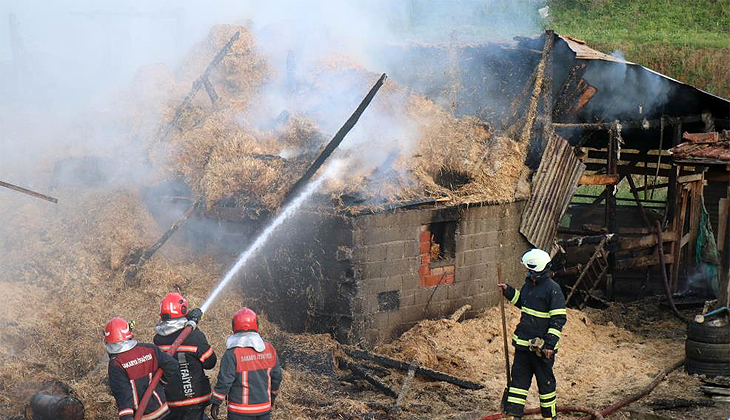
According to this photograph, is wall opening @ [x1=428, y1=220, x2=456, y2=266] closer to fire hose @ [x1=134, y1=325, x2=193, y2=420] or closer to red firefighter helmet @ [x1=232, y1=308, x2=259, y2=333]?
red firefighter helmet @ [x1=232, y1=308, x2=259, y2=333]

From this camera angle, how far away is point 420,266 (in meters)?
11.8

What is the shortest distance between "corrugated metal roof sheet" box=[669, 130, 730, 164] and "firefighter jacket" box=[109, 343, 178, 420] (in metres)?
8.09

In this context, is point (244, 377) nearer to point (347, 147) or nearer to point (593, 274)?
point (347, 147)

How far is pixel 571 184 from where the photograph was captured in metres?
14.3

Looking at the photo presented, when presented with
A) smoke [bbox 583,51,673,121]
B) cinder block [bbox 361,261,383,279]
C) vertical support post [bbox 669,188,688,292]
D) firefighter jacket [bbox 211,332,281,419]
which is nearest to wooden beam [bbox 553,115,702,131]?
smoke [bbox 583,51,673,121]

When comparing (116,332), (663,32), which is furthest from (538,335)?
(663,32)

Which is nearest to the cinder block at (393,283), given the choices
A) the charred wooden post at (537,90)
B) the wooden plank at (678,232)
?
the charred wooden post at (537,90)

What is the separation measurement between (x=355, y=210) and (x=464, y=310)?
2594 mm

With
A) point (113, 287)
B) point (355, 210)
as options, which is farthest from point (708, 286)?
point (113, 287)

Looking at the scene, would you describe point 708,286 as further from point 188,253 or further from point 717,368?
point 188,253

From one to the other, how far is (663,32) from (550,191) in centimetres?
2224

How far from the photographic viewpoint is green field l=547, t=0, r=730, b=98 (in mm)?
29375

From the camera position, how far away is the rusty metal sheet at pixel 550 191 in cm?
1319

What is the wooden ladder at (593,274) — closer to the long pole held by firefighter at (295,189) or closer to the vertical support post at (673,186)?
the vertical support post at (673,186)
